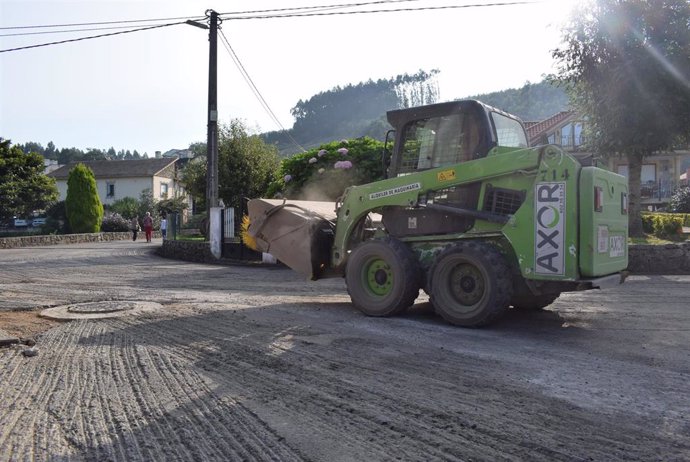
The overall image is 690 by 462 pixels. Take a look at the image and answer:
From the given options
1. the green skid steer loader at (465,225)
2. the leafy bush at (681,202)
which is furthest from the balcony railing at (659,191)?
the green skid steer loader at (465,225)

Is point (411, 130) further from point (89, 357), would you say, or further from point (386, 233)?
point (89, 357)

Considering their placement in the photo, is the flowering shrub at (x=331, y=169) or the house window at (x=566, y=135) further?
the house window at (x=566, y=135)

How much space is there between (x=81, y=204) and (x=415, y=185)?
30490 millimetres

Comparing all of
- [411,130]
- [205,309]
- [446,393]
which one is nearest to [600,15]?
[411,130]

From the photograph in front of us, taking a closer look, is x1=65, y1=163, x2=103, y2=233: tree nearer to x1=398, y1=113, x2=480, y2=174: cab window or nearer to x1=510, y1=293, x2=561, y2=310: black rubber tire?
x1=398, y1=113, x2=480, y2=174: cab window

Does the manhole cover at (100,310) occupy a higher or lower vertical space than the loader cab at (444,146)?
lower

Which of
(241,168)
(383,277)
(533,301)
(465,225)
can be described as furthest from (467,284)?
(241,168)

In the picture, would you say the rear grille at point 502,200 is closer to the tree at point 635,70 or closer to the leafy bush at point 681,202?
the tree at point 635,70

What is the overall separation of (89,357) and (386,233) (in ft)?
13.4

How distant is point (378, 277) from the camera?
305 inches

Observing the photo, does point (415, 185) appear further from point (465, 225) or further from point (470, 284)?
point (470, 284)

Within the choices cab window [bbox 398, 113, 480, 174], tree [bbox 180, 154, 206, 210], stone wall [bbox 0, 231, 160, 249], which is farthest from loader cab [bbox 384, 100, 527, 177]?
stone wall [bbox 0, 231, 160, 249]

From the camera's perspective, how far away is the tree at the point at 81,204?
3328 centimetres

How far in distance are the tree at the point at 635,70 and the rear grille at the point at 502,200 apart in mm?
11701
